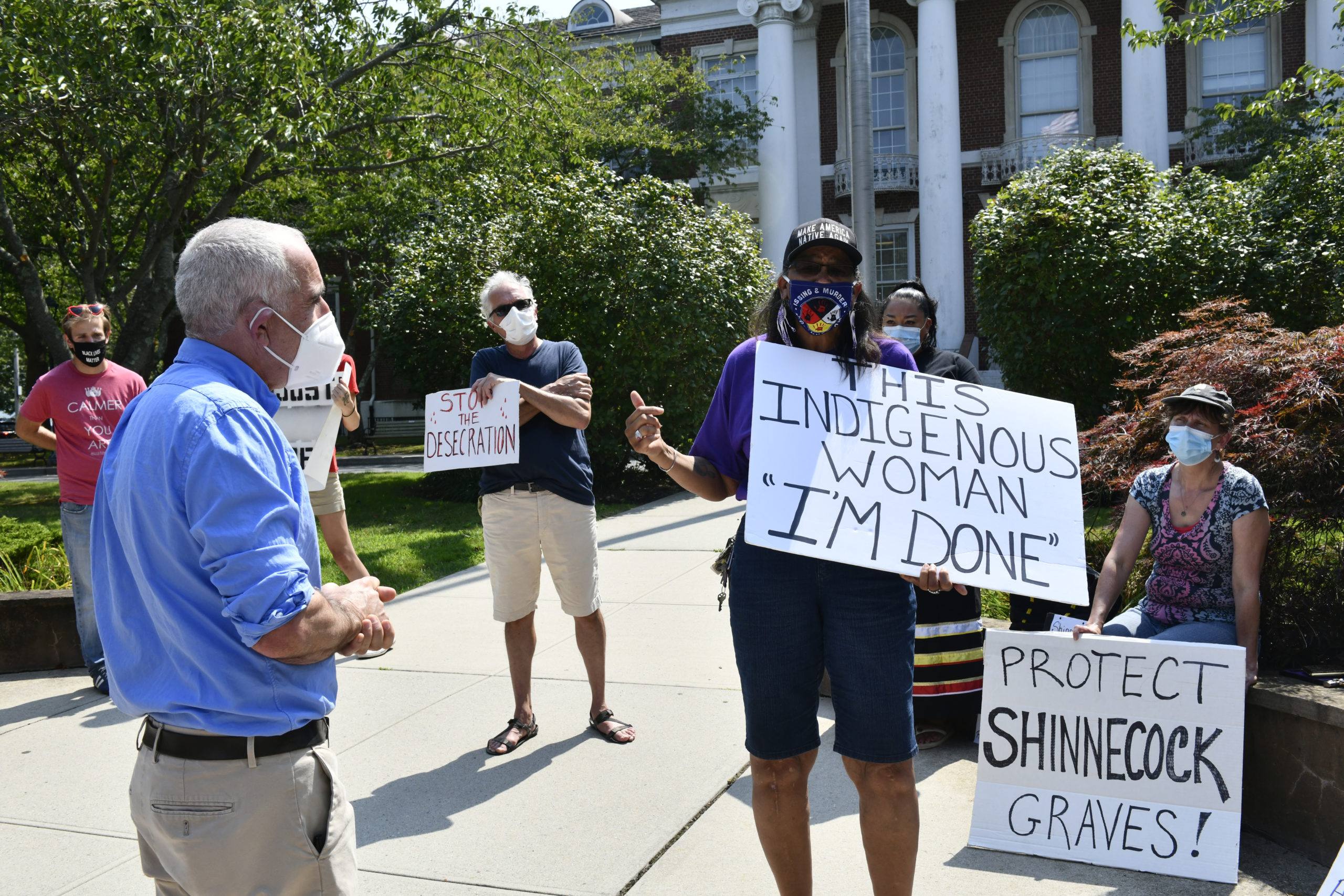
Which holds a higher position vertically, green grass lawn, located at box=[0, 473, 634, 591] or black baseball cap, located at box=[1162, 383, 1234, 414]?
black baseball cap, located at box=[1162, 383, 1234, 414]

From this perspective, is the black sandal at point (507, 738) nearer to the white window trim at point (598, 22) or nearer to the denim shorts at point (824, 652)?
the denim shorts at point (824, 652)

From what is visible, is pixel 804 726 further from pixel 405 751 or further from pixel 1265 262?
pixel 1265 262

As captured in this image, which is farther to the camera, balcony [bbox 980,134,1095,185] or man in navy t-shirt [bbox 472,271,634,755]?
balcony [bbox 980,134,1095,185]

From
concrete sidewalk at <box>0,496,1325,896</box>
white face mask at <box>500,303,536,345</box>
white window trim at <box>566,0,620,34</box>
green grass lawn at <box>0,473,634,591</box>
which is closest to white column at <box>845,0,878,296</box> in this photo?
green grass lawn at <box>0,473,634,591</box>

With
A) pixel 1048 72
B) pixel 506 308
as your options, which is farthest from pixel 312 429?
pixel 1048 72

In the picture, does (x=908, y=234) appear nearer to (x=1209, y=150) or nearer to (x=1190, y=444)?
(x=1209, y=150)

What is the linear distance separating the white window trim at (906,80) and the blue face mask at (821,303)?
82.3 ft

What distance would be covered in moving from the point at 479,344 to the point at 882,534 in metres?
11.0

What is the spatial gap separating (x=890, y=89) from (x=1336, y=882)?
27.1 m

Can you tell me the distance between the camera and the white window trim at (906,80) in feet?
87.9

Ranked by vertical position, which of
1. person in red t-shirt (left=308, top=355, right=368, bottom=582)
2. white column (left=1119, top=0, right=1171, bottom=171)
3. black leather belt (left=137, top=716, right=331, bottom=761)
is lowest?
person in red t-shirt (left=308, top=355, right=368, bottom=582)

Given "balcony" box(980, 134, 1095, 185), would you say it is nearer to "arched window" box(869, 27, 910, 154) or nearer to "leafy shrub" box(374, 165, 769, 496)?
"arched window" box(869, 27, 910, 154)

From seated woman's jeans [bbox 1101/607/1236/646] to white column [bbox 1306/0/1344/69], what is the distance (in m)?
23.2

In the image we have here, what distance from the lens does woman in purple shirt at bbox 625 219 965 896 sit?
108 inches
